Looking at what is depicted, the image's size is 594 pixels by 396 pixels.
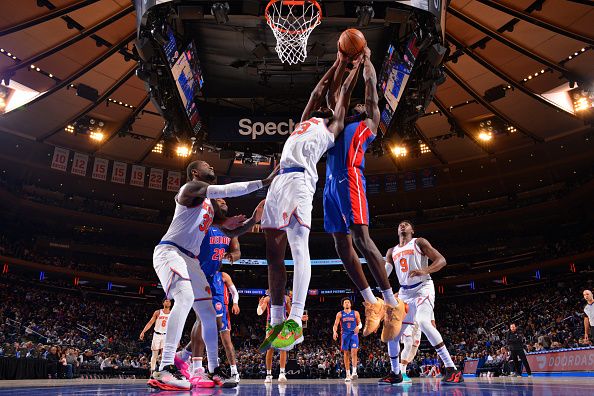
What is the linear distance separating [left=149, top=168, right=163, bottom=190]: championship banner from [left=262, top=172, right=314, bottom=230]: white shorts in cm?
2657

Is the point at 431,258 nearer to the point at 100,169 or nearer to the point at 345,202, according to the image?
the point at 345,202

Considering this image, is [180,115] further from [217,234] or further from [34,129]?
[34,129]

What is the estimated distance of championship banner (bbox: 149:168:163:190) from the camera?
29422 millimetres

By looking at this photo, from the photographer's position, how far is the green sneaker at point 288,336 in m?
3.88

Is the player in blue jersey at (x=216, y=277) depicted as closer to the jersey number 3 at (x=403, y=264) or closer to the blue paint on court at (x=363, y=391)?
the blue paint on court at (x=363, y=391)

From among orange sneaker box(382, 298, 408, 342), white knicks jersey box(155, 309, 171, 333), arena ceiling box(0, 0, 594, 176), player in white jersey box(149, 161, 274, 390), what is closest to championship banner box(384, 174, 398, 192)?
arena ceiling box(0, 0, 594, 176)

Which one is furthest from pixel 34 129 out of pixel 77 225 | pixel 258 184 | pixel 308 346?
pixel 258 184

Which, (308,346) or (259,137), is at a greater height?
(259,137)

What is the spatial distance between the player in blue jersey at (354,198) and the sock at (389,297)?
1 centimetres

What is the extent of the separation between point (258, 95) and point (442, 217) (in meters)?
21.6

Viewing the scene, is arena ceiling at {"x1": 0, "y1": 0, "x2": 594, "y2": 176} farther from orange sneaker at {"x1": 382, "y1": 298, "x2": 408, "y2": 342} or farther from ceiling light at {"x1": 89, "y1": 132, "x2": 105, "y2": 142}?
orange sneaker at {"x1": 382, "y1": 298, "x2": 408, "y2": 342}

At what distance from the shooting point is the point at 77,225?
32031 mm

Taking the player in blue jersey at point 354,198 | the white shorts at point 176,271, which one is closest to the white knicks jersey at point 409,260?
the player in blue jersey at point 354,198

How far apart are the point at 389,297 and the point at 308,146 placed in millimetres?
1877
